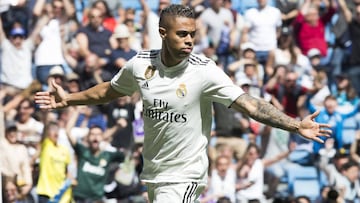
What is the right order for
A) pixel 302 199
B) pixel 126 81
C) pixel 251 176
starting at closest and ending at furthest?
pixel 126 81, pixel 302 199, pixel 251 176

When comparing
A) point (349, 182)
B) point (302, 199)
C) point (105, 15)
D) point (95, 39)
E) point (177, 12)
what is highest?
point (105, 15)

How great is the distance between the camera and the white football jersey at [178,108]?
7.41 meters

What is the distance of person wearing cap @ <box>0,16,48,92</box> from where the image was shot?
14289 millimetres

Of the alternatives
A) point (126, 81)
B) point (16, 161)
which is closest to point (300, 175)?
point (16, 161)

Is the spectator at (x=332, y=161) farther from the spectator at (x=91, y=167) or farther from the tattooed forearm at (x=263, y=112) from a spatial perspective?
the tattooed forearm at (x=263, y=112)

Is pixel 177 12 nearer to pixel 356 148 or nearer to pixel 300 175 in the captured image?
pixel 300 175

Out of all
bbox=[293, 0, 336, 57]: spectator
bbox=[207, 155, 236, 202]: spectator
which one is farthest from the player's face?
bbox=[293, 0, 336, 57]: spectator

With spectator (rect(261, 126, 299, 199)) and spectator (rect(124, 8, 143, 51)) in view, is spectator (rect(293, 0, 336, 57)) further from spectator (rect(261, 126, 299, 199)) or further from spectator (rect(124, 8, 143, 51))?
spectator (rect(124, 8, 143, 51))

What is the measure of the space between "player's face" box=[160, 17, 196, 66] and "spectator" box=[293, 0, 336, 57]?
805cm

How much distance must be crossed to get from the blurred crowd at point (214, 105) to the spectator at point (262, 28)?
2cm

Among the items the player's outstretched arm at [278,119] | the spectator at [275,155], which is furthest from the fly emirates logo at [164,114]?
the spectator at [275,155]

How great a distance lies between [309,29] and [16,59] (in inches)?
167

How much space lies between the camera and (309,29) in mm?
15352

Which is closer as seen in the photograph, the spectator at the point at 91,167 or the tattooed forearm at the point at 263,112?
the tattooed forearm at the point at 263,112
